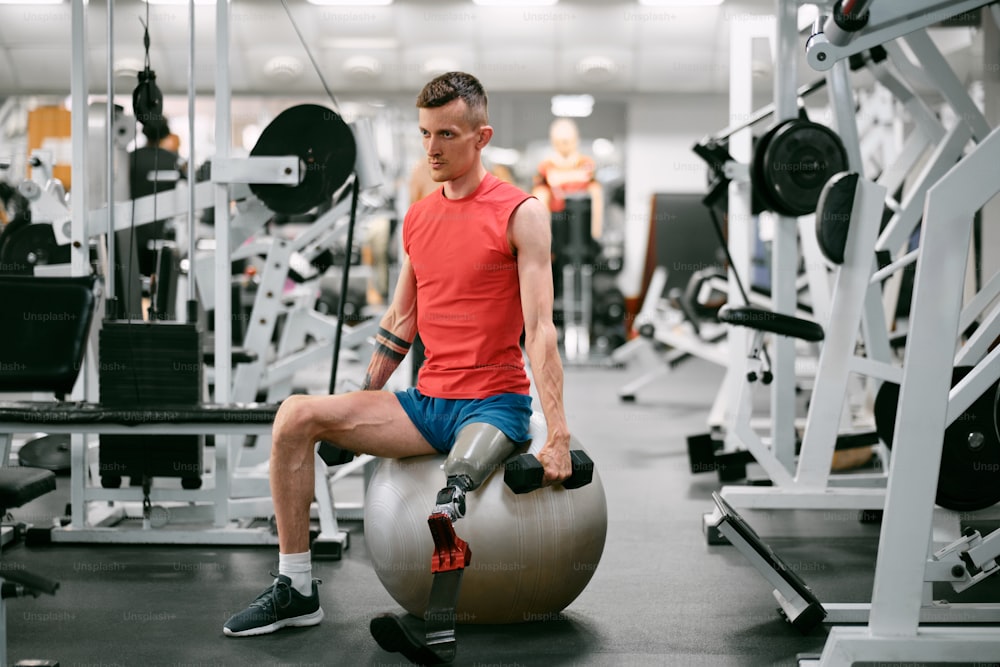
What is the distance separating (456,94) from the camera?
2555mm

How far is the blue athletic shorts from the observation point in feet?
8.54

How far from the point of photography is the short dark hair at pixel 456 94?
255 centimetres

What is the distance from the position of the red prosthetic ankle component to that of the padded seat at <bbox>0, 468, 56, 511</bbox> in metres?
0.86

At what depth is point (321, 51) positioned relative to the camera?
10445 mm

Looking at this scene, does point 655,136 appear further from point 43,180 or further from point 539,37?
point 43,180

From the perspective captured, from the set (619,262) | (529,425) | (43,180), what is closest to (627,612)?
(529,425)

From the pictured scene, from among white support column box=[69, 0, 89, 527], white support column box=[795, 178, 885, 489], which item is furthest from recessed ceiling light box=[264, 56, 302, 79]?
white support column box=[795, 178, 885, 489]

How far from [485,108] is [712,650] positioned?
4.89ft

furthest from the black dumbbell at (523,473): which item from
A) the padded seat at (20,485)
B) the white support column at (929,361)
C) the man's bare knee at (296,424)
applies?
the padded seat at (20,485)

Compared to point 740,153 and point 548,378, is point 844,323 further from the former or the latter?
point 740,153

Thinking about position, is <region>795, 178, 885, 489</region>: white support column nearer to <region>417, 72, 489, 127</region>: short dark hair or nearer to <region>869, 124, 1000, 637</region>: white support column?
<region>869, 124, 1000, 637</region>: white support column

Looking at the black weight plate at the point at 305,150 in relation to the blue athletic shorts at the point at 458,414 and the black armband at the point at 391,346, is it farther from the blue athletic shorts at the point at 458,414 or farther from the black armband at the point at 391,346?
the blue athletic shorts at the point at 458,414

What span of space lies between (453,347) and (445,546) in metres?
0.55

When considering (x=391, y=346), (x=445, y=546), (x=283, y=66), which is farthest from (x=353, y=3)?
(x=445, y=546)
